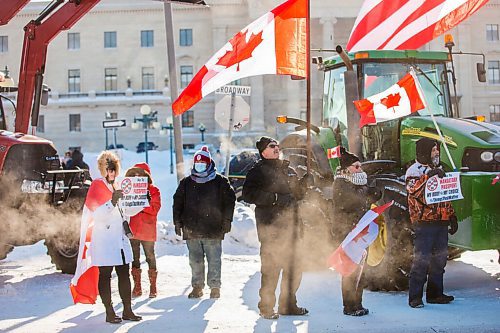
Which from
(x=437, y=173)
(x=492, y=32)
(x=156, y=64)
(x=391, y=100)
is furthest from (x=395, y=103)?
(x=492, y=32)

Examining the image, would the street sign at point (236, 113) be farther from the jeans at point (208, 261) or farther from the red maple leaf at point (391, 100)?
the jeans at point (208, 261)

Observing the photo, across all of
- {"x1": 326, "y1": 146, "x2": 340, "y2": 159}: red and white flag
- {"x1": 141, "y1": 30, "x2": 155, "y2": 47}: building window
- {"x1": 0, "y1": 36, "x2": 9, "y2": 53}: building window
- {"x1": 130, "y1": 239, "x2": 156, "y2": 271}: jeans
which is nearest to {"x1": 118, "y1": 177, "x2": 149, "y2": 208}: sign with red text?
{"x1": 130, "y1": 239, "x2": 156, "y2": 271}: jeans

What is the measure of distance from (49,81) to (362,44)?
185ft

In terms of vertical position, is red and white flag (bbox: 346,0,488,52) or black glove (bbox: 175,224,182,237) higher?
red and white flag (bbox: 346,0,488,52)

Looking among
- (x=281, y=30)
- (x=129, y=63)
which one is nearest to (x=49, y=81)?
(x=129, y=63)

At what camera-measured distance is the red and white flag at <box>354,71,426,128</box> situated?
8.09 meters

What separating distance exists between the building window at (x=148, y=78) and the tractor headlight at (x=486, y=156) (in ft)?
176

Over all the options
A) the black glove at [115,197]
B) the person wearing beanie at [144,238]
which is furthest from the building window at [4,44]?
the black glove at [115,197]

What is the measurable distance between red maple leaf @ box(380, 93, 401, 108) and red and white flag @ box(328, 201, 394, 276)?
1.90 meters

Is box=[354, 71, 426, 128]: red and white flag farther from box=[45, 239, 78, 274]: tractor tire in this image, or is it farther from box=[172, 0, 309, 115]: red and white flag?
box=[45, 239, 78, 274]: tractor tire

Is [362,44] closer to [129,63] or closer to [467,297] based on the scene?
[467,297]

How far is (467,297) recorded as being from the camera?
7488mm

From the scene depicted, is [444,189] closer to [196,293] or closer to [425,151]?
[425,151]

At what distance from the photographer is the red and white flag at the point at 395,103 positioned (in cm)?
809
